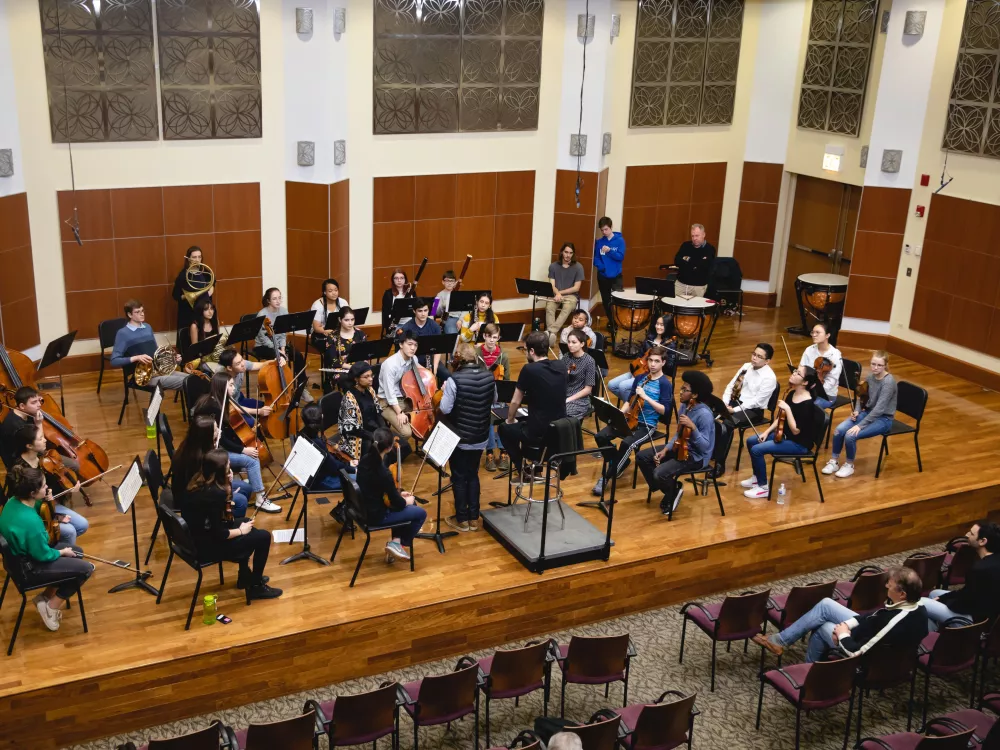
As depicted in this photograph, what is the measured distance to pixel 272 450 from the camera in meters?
9.16

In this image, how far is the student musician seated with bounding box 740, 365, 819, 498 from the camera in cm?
834

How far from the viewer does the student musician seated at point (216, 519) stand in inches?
249

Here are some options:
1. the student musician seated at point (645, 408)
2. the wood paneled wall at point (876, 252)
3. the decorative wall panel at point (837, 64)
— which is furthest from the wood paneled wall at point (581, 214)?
the student musician seated at point (645, 408)

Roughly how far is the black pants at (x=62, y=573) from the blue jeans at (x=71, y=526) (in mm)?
419

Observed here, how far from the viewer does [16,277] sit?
9.98 m

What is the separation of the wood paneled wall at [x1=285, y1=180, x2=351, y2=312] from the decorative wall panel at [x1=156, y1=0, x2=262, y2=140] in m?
0.95

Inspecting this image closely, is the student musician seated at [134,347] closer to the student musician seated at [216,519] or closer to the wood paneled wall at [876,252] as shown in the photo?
the student musician seated at [216,519]

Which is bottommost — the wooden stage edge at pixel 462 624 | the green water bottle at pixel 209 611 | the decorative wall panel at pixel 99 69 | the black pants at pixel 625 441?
the wooden stage edge at pixel 462 624

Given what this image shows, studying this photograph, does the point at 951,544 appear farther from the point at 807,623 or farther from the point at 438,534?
the point at 438,534

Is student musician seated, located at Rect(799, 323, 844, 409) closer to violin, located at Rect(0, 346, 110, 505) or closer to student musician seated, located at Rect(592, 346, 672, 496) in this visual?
student musician seated, located at Rect(592, 346, 672, 496)

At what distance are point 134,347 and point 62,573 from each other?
361 centimetres

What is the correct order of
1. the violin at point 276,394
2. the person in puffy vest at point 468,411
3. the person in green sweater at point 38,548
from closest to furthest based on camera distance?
the person in green sweater at point 38,548 → the person in puffy vest at point 468,411 → the violin at point 276,394

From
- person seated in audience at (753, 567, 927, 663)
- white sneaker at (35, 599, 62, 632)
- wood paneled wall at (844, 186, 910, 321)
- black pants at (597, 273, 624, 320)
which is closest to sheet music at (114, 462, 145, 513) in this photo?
white sneaker at (35, 599, 62, 632)

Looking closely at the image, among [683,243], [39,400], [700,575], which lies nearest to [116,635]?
[39,400]
